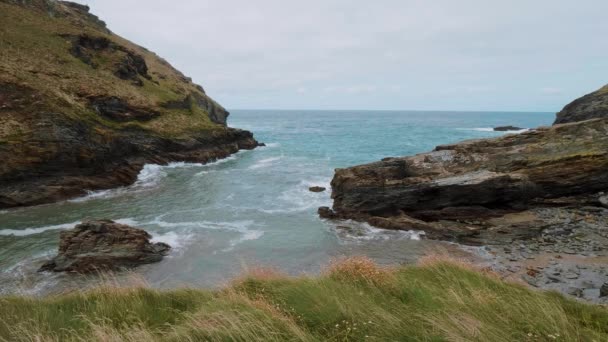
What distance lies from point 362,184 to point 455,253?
27.6 feet

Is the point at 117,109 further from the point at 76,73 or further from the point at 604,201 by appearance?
the point at 604,201

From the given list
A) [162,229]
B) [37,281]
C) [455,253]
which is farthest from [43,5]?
[455,253]

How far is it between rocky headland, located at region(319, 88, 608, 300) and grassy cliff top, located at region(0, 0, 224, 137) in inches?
1159

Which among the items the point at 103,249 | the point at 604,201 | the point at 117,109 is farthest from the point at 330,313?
the point at 117,109

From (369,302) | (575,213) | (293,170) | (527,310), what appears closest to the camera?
(527,310)

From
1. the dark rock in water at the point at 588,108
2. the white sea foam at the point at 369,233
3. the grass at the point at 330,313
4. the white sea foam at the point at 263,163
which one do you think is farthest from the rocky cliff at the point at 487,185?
the dark rock in water at the point at 588,108

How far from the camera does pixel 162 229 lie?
22672 millimetres

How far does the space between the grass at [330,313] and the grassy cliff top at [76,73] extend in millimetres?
32929

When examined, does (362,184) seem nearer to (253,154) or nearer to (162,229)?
(162,229)

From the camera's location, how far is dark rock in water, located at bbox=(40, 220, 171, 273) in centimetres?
1645

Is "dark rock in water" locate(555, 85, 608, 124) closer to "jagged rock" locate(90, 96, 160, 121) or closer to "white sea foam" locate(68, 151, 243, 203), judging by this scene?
"white sea foam" locate(68, 151, 243, 203)

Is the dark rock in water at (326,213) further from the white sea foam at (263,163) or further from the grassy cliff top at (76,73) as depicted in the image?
the grassy cliff top at (76,73)

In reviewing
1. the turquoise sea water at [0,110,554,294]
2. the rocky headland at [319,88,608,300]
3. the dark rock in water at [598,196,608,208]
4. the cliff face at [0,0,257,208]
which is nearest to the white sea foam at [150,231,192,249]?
the turquoise sea water at [0,110,554,294]

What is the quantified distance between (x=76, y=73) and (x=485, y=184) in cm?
4685
